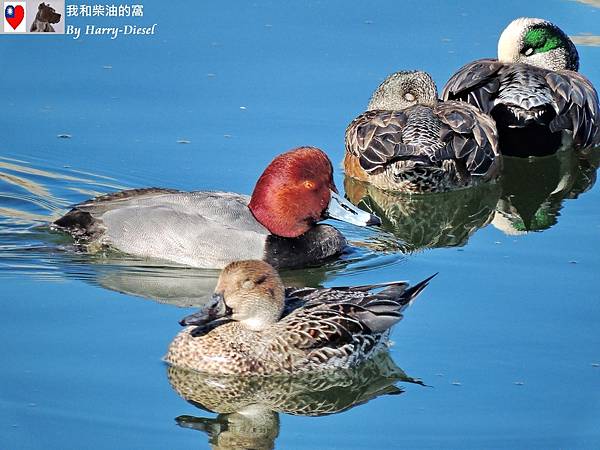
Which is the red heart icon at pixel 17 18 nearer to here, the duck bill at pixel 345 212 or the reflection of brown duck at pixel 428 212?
the reflection of brown duck at pixel 428 212

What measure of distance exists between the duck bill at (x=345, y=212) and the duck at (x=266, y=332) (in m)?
1.70

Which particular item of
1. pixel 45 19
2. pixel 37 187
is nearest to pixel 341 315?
pixel 37 187

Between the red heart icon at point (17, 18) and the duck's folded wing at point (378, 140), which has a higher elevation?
the red heart icon at point (17, 18)

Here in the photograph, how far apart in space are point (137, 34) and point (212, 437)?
761 centimetres

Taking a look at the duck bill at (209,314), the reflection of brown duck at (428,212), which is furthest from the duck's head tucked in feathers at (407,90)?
the duck bill at (209,314)

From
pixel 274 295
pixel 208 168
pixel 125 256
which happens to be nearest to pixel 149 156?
pixel 208 168

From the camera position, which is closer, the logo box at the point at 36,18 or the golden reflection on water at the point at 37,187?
the golden reflection on water at the point at 37,187

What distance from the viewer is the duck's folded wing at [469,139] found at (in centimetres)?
1199

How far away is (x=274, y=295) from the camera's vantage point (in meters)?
8.30

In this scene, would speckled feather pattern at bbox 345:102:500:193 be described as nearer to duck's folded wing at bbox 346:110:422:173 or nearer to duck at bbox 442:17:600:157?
duck's folded wing at bbox 346:110:422:173

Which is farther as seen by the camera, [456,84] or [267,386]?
[456,84]

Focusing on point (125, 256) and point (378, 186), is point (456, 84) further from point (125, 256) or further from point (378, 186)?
point (125, 256)

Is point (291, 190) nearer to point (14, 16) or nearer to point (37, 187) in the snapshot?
point (37, 187)

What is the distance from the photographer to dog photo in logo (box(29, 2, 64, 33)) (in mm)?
14203
